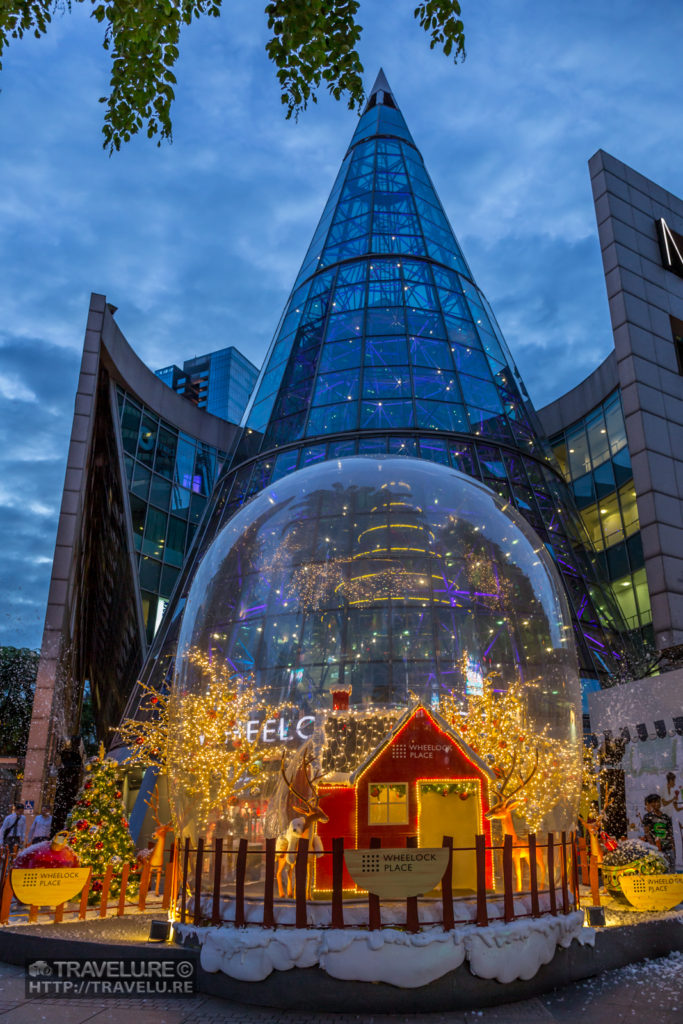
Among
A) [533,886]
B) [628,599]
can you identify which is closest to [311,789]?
[533,886]

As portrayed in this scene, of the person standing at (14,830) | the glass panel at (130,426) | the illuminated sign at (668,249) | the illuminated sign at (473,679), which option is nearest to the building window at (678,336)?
the illuminated sign at (668,249)

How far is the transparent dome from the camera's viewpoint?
10227mm

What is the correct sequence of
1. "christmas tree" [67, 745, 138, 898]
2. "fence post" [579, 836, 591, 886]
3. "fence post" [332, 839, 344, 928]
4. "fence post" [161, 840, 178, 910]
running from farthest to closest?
"fence post" [579, 836, 591, 886] < "christmas tree" [67, 745, 138, 898] < "fence post" [161, 840, 178, 910] < "fence post" [332, 839, 344, 928]

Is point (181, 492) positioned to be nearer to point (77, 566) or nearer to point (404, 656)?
point (77, 566)

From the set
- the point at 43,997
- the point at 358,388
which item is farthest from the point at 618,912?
the point at 358,388

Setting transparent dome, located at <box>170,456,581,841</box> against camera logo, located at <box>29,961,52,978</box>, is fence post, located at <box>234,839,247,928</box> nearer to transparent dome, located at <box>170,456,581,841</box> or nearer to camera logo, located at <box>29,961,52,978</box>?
transparent dome, located at <box>170,456,581,841</box>

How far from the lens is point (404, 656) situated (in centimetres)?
1153

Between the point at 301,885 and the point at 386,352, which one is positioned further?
the point at 386,352

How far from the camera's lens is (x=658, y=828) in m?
15.6

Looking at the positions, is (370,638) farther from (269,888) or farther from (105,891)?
(105,891)

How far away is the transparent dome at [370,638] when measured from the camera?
10227 millimetres

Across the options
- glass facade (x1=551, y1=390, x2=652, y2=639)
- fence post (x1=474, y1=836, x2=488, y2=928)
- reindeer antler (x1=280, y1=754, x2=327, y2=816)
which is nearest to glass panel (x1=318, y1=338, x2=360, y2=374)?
glass facade (x1=551, y1=390, x2=652, y2=639)

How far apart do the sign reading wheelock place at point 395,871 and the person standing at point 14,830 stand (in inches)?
419

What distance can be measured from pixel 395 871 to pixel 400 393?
18.5m
